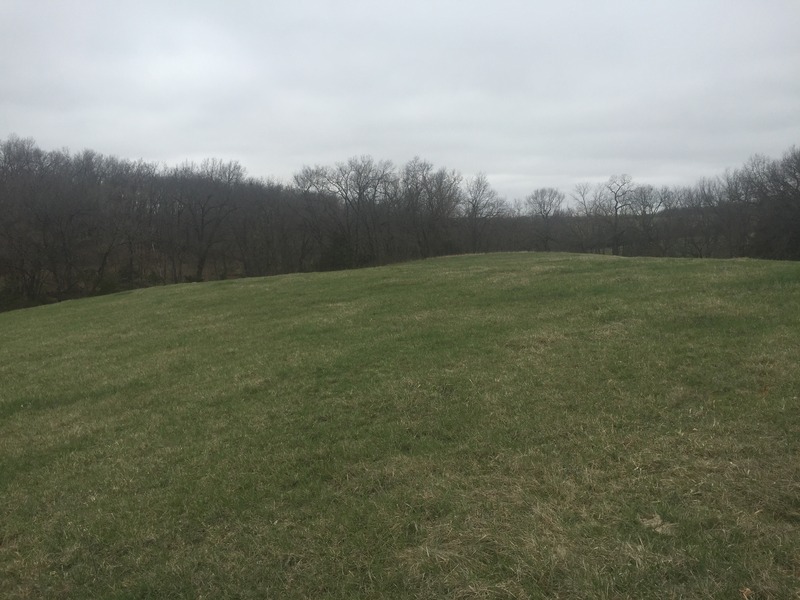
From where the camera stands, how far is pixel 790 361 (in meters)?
6.15

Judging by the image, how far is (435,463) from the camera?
4.69 meters

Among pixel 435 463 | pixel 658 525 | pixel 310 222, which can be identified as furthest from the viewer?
pixel 310 222

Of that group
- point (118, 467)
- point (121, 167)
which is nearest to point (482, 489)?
point (118, 467)

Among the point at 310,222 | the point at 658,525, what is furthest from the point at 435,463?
the point at 310,222

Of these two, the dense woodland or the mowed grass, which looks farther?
the dense woodland

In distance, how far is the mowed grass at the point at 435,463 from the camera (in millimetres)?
3277

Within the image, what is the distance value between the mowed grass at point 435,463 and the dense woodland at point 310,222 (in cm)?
4504

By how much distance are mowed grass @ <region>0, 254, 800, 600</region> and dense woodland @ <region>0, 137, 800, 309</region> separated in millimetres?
45042

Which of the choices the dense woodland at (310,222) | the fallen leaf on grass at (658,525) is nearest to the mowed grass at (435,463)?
the fallen leaf on grass at (658,525)

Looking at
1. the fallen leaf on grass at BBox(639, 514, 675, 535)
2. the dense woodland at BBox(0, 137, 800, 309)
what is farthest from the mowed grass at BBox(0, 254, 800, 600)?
the dense woodland at BBox(0, 137, 800, 309)

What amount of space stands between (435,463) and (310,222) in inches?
2363

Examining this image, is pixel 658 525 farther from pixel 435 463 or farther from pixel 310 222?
pixel 310 222

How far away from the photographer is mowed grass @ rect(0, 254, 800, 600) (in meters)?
3.28

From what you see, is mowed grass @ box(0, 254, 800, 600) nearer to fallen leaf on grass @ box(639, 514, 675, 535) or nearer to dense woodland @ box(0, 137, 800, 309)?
fallen leaf on grass @ box(639, 514, 675, 535)
